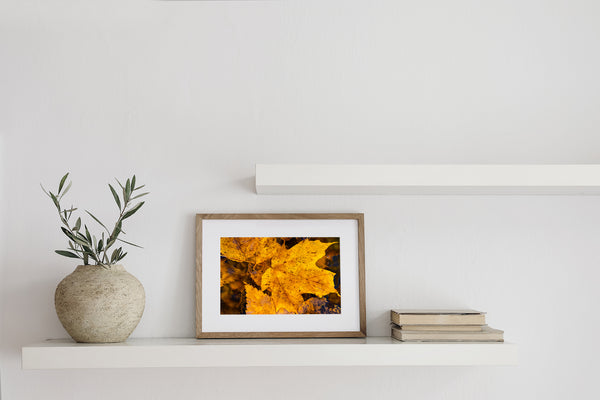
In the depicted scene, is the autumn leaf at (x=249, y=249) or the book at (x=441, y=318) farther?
the autumn leaf at (x=249, y=249)

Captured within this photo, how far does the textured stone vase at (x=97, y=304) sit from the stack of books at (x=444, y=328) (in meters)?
0.68

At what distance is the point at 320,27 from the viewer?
1.69 meters

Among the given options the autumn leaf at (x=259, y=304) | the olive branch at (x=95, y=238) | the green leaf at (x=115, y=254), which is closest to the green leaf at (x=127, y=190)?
the olive branch at (x=95, y=238)

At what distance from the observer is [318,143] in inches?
64.9

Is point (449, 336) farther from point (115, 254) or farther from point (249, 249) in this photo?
point (115, 254)

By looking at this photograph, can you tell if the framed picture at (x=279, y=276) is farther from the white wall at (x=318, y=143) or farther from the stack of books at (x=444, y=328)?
the stack of books at (x=444, y=328)

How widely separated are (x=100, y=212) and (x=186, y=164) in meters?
0.27

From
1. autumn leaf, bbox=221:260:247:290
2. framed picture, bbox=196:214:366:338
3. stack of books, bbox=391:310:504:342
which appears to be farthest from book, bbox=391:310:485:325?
autumn leaf, bbox=221:260:247:290

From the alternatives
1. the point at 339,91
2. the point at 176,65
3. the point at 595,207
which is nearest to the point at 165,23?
the point at 176,65

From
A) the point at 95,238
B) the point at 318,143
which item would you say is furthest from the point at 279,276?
the point at 95,238

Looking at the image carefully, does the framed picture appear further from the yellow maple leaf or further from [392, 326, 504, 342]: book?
[392, 326, 504, 342]: book

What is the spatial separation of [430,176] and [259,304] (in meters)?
0.57

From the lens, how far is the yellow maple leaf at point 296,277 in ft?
5.17

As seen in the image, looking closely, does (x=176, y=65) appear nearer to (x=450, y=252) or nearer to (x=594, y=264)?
(x=450, y=252)
